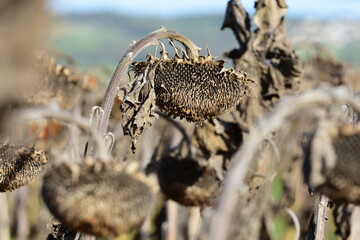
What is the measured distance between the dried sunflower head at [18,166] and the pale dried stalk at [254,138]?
1.17 m

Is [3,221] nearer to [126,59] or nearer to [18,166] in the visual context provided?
[18,166]

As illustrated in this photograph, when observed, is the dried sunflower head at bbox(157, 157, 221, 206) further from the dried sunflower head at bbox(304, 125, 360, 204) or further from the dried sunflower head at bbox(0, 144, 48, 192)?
the dried sunflower head at bbox(304, 125, 360, 204)

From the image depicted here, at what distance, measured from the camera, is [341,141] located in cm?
187

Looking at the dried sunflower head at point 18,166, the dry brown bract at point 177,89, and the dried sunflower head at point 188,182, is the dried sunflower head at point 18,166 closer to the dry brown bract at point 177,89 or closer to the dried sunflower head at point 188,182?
the dry brown bract at point 177,89

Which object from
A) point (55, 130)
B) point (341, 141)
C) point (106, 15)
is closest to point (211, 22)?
point (106, 15)

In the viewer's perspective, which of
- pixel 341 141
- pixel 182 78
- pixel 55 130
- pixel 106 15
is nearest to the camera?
pixel 341 141

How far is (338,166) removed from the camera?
1878 mm

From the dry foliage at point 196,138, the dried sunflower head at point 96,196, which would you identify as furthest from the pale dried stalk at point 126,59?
the dried sunflower head at point 96,196

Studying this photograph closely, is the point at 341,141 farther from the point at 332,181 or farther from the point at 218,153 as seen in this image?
the point at 218,153

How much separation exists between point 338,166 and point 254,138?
0.35 metres

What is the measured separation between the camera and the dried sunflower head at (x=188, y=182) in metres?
3.19

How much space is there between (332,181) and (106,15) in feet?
204

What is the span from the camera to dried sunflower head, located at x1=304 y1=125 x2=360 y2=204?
6.01ft

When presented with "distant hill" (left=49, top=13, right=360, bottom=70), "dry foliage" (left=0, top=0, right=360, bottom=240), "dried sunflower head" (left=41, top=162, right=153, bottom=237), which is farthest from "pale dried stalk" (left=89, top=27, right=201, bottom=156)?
"distant hill" (left=49, top=13, right=360, bottom=70)
